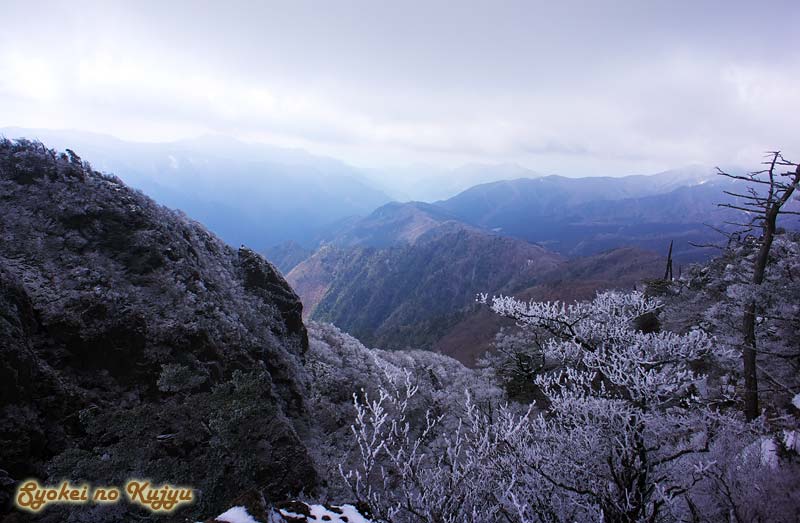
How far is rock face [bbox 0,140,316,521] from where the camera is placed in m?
10.7

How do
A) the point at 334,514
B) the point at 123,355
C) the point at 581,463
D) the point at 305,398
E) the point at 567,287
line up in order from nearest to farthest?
the point at 334,514
the point at 581,463
the point at 123,355
the point at 305,398
the point at 567,287

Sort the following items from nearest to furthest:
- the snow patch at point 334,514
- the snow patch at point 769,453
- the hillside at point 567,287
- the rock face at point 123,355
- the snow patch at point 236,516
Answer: the snow patch at point 236,516, the snow patch at point 334,514, the snow patch at point 769,453, the rock face at point 123,355, the hillside at point 567,287

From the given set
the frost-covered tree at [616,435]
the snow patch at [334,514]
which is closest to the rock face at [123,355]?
the snow patch at [334,514]

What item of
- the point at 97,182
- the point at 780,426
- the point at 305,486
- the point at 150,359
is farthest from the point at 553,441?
the point at 97,182

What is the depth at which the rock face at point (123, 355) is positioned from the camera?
10680 millimetres

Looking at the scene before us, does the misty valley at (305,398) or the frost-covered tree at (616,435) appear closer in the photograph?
the frost-covered tree at (616,435)

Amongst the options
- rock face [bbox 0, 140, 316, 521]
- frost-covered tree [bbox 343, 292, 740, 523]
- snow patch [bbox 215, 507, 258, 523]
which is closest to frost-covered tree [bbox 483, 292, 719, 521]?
frost-covered tree [bbox 343, 292, 740, 523]

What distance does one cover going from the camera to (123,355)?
1433 cm

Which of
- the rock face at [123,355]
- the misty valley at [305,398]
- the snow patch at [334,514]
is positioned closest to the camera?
the snow patch at [334,514]

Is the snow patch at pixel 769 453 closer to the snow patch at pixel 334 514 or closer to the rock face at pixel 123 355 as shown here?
the snow patch at pixel 334 514

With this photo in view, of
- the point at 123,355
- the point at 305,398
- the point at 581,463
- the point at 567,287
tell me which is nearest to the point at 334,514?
the point at 581,463

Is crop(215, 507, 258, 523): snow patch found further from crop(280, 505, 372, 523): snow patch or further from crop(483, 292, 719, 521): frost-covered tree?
crop(483, 292, 719, 521): frost-covered tree

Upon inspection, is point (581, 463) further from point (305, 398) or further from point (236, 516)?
point (305, 398)

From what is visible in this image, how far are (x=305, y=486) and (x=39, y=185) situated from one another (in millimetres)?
17370
